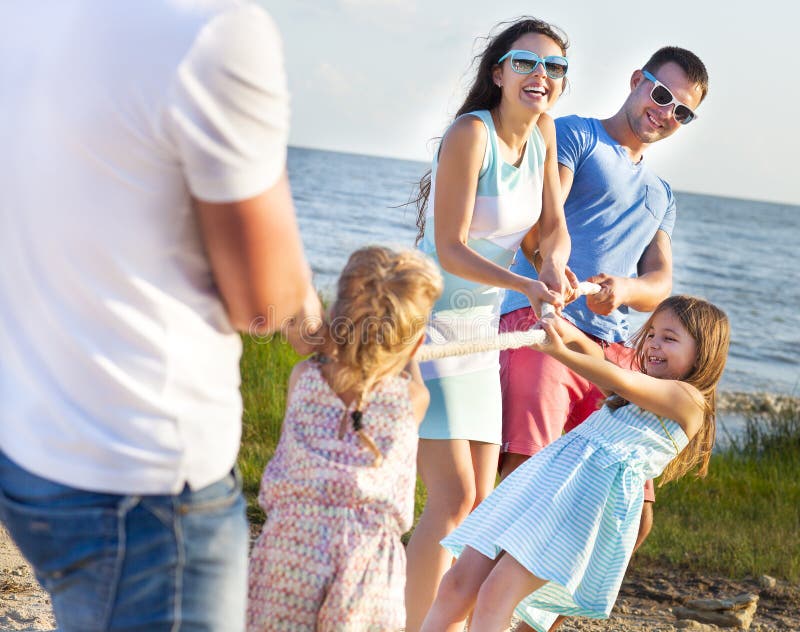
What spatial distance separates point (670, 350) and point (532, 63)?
100cm

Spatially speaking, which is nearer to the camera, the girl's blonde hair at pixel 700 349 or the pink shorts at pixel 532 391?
the girl's blonde hair at pixel 700 349

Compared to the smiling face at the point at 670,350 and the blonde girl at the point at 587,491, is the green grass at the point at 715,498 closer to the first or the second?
the blonde girl at the point at 587,491

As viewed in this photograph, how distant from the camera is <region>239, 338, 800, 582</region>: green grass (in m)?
5.11

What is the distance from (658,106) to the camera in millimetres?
3701

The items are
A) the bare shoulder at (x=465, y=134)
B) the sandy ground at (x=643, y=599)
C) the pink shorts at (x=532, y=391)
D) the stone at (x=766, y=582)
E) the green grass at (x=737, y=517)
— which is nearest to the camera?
the bare shoulder at (x=465, y=134)

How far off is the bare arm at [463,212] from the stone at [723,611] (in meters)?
2.17

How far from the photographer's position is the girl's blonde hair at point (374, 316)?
6.76 ft

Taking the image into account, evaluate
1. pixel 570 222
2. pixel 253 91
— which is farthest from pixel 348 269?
pixel 570 222

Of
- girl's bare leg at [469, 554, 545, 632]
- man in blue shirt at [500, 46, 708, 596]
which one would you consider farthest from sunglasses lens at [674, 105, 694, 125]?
girl's bare leg at [469, 554, 545, 632]

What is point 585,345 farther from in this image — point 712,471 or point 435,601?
point 712,471

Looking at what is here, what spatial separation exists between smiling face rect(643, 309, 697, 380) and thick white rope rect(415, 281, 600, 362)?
0.67 m

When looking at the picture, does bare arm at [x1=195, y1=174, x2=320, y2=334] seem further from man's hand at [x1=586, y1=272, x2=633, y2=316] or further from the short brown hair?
the short brown hair

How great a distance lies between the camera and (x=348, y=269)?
210 centimetres

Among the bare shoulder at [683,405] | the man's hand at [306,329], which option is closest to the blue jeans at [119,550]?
the man's hand at [306,329]
